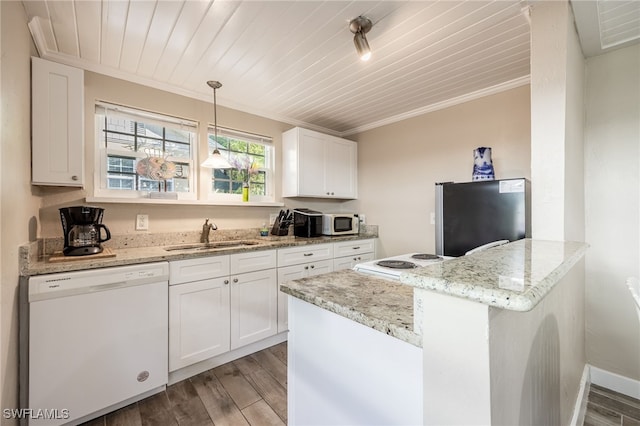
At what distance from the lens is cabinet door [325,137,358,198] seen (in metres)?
3.29

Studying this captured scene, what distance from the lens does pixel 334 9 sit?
146 cm

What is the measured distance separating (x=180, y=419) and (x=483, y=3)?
113 inches

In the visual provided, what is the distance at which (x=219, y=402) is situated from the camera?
5.67 ft

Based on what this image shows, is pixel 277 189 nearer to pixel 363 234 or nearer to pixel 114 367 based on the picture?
pixel 363 234

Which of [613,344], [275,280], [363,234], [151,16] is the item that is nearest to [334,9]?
[151,16]

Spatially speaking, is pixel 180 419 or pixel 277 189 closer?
pixel 180 419

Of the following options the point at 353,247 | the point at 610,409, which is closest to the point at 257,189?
the point at 353,247

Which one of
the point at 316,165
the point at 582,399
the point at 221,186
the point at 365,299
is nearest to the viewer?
the point at 365,299

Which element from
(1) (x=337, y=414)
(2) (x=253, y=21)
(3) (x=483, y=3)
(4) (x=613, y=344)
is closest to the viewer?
(1) (x=337, y=414)

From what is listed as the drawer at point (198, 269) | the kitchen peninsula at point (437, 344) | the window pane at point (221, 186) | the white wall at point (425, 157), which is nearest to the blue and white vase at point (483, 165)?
the white wall at point (425, 157)

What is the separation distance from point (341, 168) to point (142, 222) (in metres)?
2.21

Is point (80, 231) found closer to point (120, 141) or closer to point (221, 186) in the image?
point (120, 141)

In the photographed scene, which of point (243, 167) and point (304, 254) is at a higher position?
point (243, 167)

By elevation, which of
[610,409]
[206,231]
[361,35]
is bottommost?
[610,409]
